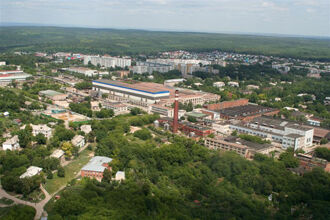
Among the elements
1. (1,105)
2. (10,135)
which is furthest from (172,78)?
(10,135)

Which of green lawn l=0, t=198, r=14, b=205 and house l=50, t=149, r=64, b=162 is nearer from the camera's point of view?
green lawn l=0, t=198, r=14, b=205

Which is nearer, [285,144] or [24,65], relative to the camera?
[285,144]

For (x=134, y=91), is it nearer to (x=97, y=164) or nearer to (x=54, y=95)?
(x=54, y=95)

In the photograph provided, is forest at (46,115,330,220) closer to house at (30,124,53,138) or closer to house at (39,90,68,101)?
house at (30,124,53,138)

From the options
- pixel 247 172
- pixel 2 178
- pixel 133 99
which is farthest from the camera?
pixel 133 99

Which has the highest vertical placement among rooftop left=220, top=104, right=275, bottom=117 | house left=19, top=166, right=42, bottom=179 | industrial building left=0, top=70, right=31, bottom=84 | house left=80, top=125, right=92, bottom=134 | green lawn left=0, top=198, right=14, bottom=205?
industrial building left=0, top=70, right=31, bottom=84

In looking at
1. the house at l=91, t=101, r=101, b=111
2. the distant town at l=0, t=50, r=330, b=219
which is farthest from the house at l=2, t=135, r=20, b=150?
the house at l=91, t=101, r=101, b=111

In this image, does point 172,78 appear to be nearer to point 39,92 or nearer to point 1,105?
point 39,92
